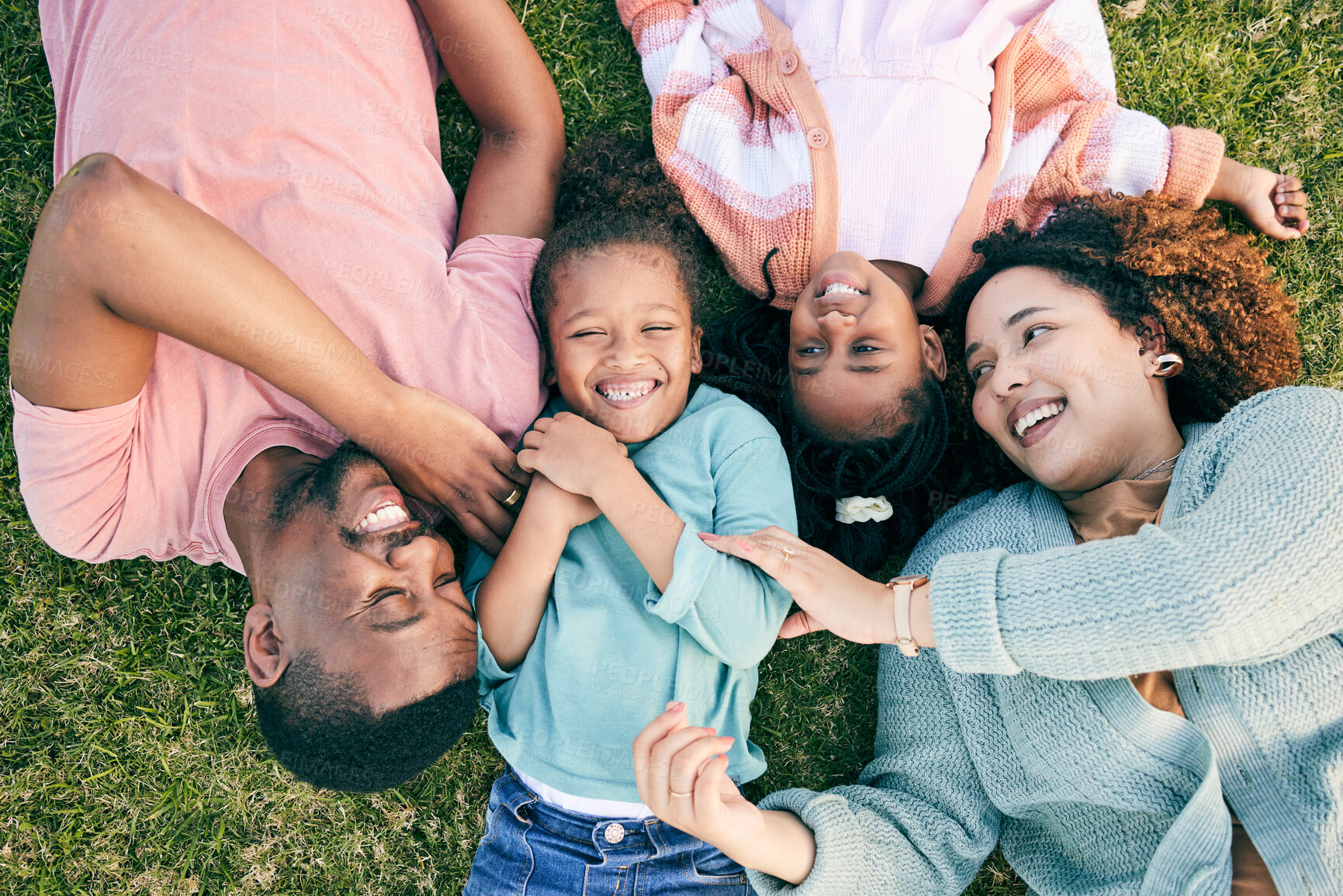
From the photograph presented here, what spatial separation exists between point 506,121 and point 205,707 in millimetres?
2035

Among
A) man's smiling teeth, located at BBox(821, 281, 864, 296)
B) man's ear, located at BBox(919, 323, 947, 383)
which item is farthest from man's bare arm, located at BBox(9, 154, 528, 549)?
man's ear, located at BBox(919, 323, 947, 383)

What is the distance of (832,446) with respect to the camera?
240 cm

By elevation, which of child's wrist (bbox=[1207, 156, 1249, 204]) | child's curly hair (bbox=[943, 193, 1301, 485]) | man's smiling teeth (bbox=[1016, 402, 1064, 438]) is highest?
child's wrist (bbox=[1207, 156, 1249, 204])

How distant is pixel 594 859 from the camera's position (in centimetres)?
226

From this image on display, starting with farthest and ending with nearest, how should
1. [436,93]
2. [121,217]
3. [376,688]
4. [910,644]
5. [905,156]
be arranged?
1. [436,93]
2. [905,156]
3. [910,644]
4. [376,688]
5. [121,217]

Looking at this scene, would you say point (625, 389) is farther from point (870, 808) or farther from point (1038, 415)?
point (870, 808)

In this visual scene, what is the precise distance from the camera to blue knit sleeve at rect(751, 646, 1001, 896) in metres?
2.09

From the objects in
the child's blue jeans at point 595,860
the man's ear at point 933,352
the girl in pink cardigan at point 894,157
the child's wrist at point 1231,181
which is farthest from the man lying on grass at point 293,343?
the child's wrist at point 1231,181

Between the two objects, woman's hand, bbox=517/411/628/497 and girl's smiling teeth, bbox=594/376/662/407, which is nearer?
woman's hand, bbox=517/411/628/497

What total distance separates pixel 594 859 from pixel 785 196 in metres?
1.96

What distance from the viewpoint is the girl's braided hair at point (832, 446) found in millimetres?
2369

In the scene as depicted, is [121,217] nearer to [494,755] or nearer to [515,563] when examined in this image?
[515,563]

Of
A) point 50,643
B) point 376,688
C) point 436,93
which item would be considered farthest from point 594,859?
point 436,93

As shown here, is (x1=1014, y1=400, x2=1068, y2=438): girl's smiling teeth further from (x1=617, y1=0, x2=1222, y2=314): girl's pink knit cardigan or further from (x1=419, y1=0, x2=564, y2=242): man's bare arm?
(x1=419, y1=0, x2=564, y2=242): man's bare arm
